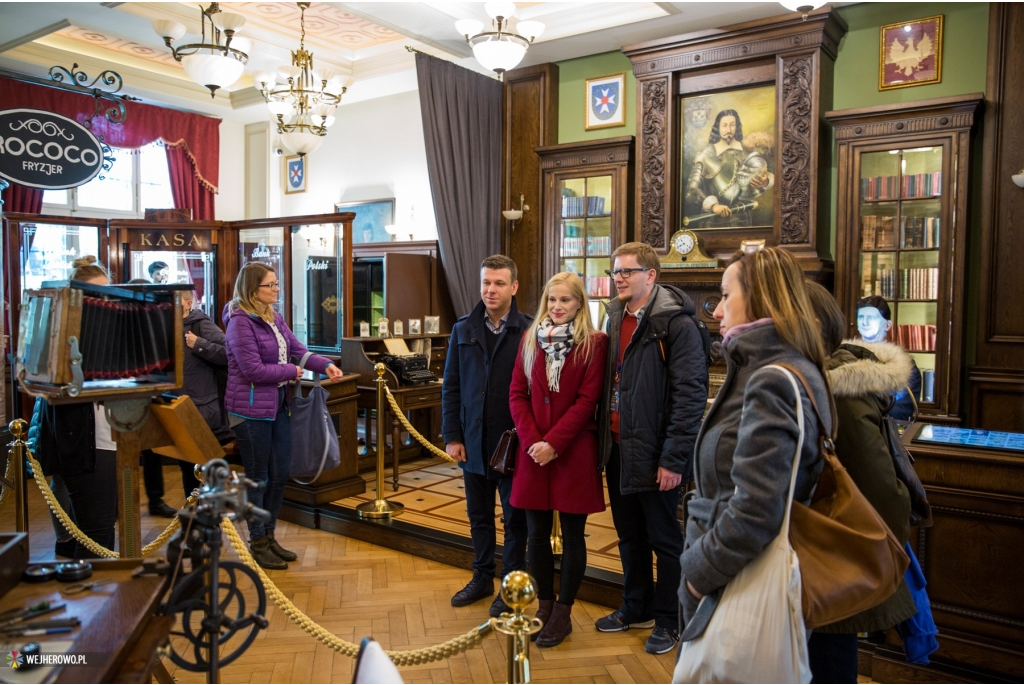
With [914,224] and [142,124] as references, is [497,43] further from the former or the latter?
[142,124]

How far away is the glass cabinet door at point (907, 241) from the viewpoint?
5723 millimetres

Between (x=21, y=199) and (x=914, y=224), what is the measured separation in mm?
8845

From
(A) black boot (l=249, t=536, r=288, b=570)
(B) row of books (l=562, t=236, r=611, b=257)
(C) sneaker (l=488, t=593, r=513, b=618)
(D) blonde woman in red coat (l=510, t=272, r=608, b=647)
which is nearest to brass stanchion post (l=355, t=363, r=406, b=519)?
(A) black boot (l=249, t=536, r=288, b=570)

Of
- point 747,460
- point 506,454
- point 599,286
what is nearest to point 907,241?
point 599,286

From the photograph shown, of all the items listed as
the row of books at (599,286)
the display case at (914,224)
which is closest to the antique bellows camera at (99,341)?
the display case at (914,224)

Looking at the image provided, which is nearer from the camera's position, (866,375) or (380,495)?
(866,375)

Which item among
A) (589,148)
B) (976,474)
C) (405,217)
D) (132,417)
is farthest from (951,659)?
(405,217)

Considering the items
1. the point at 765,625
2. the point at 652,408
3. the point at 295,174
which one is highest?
the point at 295,174

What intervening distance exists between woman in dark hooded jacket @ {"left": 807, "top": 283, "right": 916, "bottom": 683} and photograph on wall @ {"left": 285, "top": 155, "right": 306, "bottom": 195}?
945cm

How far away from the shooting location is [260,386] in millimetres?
4090

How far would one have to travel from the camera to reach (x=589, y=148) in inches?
292

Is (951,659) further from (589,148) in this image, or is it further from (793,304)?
(589,148)

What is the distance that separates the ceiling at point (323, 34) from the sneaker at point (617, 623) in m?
4.76

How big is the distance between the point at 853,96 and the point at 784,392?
17.8 feet
